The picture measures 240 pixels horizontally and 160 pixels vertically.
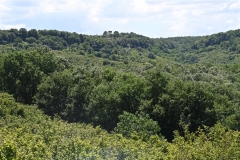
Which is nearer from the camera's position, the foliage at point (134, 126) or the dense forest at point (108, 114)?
the dense forest at point (108, 114)

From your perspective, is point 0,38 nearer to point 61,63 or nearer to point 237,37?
point 61,63

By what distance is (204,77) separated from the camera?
60.7m

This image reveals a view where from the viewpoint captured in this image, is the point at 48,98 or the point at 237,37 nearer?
the point at 48,98

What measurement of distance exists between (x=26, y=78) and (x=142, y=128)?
1985cm

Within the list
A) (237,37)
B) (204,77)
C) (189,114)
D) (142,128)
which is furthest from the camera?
(237,37)

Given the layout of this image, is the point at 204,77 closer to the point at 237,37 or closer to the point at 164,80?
the point at 164,80

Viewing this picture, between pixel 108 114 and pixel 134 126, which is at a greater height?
pixel 134 126

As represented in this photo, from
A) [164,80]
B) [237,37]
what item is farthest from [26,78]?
[237,37]

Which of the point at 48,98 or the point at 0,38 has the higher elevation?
the point at 0,38

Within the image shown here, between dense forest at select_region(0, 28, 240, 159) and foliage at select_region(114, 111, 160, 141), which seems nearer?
dense forest at select_region(0, 28, 240, 159)

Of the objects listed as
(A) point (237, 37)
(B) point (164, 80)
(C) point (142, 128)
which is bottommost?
(C) point (142, 128)

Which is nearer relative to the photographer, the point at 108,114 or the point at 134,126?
the point at 134,126

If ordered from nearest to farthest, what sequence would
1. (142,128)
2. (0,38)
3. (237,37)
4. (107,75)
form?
(142,128), (107,75), (0,38), (237,37)

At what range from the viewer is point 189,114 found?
32312 millimetres
